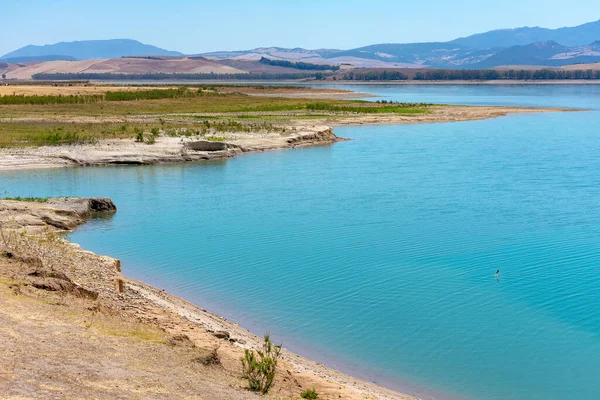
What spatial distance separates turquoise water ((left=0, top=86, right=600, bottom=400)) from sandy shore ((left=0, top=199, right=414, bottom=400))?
142 centimetres

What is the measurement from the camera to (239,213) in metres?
25.5

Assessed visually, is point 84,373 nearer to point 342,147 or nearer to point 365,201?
point 365,201

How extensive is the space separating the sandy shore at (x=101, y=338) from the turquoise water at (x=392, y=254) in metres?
1.42

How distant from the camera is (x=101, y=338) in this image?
10109 mm

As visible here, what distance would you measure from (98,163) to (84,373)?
2830 centimetres

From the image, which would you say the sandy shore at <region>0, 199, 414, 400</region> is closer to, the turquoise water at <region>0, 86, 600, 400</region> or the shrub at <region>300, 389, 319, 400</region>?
the shrub at <region>300, 389, 319, 400</region>

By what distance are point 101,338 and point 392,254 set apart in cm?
1092

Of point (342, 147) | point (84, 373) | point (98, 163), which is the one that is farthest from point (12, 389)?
point (342, 147)

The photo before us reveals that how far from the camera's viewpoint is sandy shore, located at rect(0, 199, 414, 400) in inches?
334

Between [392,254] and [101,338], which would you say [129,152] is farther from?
[101,338]

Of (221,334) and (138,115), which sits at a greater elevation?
(138,115)

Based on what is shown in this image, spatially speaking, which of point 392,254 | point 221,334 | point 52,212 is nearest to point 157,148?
point 52,212

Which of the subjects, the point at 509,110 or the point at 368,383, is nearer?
the point at 368,383

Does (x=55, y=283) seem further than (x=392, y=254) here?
No
